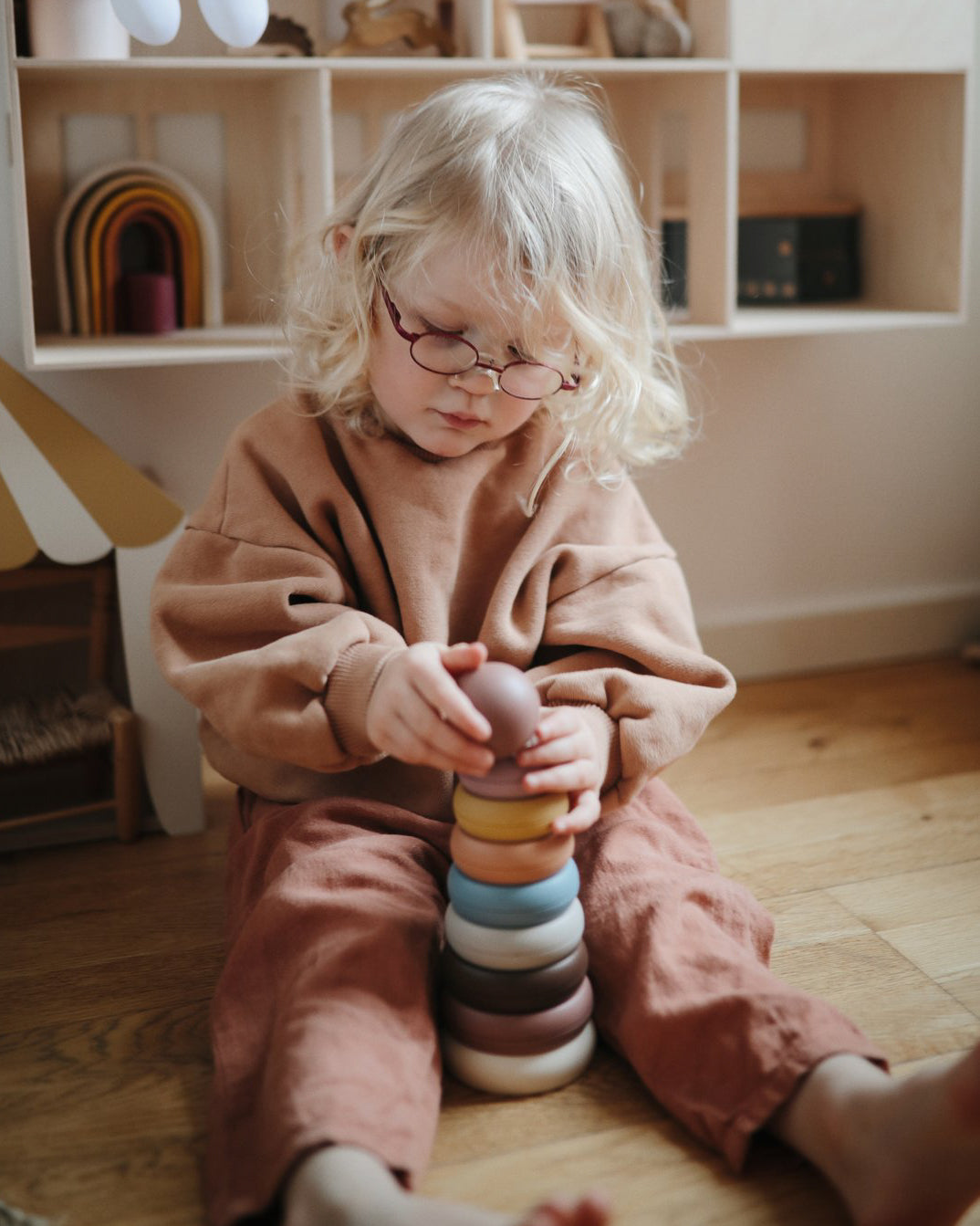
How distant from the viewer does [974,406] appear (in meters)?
2.04

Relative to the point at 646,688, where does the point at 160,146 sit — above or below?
above

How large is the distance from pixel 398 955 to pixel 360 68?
928 millimetres

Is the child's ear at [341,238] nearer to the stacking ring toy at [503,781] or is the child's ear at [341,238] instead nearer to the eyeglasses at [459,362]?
the eyeglasses at [459,362]

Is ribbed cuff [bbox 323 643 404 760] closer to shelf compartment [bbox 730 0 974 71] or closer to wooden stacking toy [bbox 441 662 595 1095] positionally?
wooden stacking toy [bbox 441 662 595 1095]

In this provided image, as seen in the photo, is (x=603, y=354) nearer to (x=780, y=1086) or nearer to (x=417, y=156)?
(x=417, y=156)

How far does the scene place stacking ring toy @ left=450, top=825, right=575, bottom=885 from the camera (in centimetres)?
96

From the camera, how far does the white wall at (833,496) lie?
6.27ft

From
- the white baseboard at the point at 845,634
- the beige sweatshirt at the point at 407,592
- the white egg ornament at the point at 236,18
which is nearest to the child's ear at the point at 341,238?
the beige sweatshirt at the point at 407,592

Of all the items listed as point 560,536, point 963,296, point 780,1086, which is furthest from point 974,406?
point 780,1086

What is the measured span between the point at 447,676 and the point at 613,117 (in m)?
0.97

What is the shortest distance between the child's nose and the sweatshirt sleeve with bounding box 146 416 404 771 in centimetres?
19

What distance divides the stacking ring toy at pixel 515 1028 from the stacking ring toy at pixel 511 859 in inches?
3.9

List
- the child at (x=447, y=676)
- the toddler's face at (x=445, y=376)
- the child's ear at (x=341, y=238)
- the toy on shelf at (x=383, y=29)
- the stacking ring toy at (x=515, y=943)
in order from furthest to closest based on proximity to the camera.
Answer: the toy on shelf at (x=383, y=29)
the child's ear at (x=341, y=238)
the toddler's face at (x=445, y=376)
the stacking ring toy at (x=515, y=943)
the child at (x=447, y=676)

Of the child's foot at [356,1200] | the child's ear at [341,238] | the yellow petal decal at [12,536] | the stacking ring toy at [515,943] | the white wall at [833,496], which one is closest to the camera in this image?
the child's foot at [356,1200]
